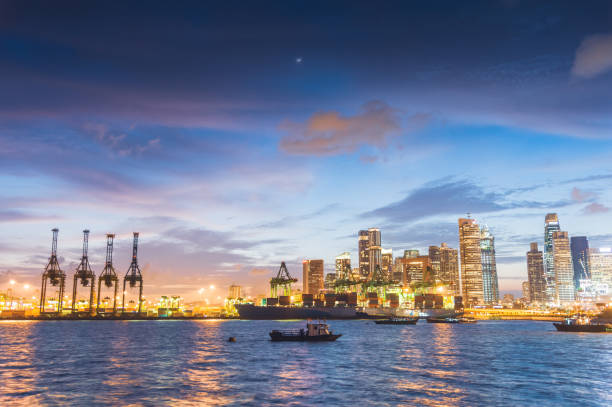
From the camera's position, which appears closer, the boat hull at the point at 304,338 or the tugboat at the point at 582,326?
the boat hull at the point at 304,338

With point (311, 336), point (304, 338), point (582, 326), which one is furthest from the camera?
point (582, 326)

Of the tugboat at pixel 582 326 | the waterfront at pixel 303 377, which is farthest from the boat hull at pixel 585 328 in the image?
the waterfront at pixel 303 377

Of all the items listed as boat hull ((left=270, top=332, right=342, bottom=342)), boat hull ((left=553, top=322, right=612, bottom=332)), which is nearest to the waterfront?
boat hull ((left=270, top=332, right=342, bottom=342))

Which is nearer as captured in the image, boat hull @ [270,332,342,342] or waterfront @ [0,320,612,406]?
waterfront @ [0,320,612,406]

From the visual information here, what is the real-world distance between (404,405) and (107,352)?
201ft

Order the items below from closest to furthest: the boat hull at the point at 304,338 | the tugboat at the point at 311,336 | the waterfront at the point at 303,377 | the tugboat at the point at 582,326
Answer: the waterfront at the point at 303,377
the boat hull at the point at 304,338
the tugboat at the point at 311,336
the tugboat at the point at 582,326

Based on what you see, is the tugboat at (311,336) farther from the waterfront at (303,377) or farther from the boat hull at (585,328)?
the boat hull at (585,328)

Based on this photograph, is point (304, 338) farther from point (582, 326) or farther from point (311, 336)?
point (582, 326)

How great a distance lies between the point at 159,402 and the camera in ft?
131

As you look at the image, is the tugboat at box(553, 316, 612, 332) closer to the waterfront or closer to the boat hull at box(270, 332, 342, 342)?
the waterfront

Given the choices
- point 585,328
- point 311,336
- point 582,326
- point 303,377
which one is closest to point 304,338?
point 311,336

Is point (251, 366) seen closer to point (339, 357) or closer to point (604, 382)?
point (339, 357)

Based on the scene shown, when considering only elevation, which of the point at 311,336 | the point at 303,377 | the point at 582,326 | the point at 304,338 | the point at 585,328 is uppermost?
the point at 303,377

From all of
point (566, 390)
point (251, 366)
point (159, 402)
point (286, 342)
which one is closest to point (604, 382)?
point (566, 390)
